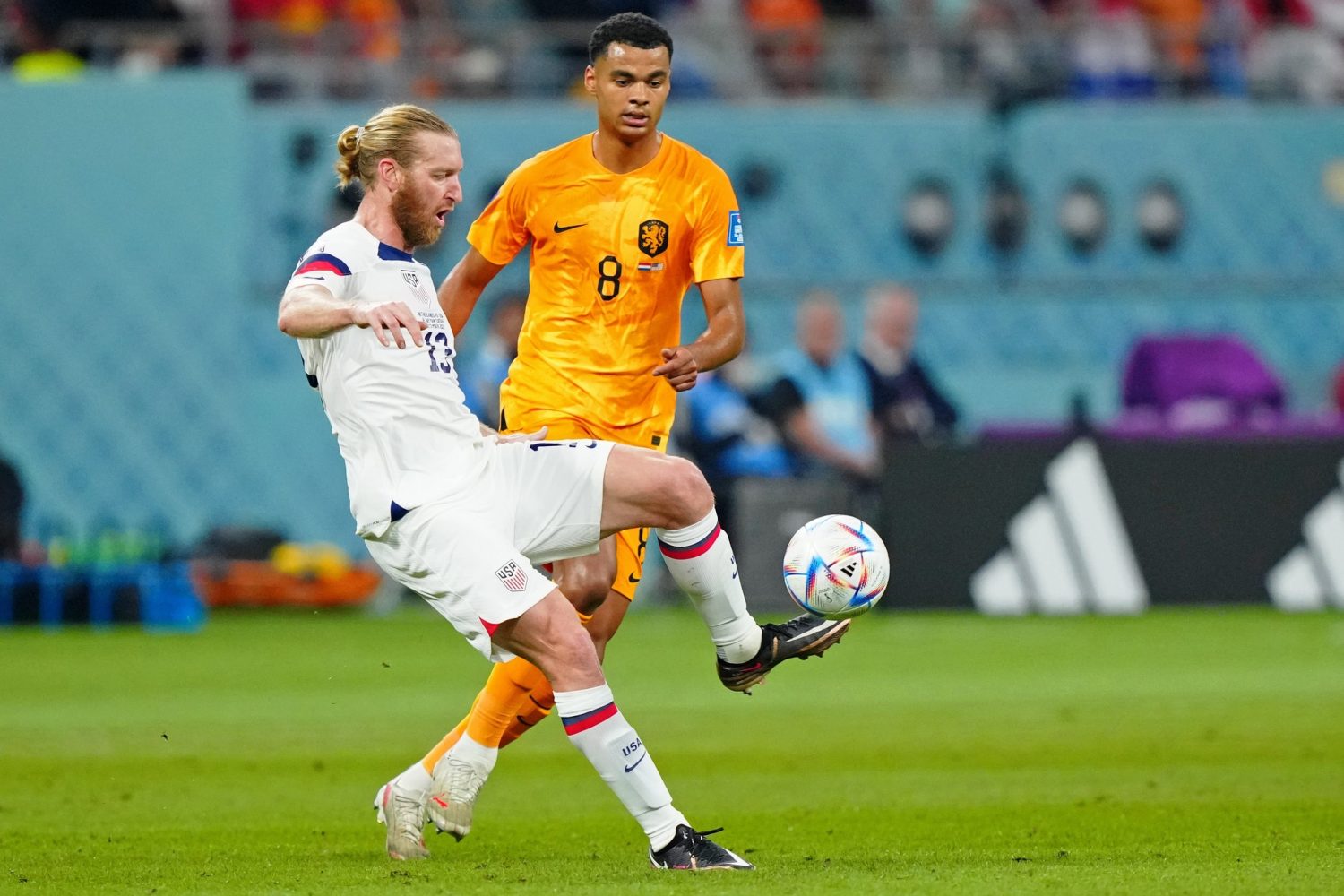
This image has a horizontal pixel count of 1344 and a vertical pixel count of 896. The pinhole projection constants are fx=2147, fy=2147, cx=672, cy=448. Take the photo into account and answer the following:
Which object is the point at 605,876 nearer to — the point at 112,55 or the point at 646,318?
the point at 646,318

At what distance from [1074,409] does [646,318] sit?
9.41m

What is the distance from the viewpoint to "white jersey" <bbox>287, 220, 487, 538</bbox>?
6508mm

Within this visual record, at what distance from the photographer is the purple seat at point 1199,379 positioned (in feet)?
61.9

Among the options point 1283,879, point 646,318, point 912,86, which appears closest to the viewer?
point 1283,879

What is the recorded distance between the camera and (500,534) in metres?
6.58

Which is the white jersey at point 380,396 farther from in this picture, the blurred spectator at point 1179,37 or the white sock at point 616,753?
the blurred spectator at point 1179,37

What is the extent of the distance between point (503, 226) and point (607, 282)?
47 centimetres

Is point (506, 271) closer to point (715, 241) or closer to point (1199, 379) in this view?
point (1199, 379)

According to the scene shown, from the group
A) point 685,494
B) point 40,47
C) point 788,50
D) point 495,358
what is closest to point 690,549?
point 685,494

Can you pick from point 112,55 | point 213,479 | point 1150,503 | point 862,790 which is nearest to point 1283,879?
point 862,790

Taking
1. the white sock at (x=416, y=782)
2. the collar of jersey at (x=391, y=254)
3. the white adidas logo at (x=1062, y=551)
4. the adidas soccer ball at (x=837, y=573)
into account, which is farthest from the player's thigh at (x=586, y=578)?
the white adidas logo at (x=1062, y=551)

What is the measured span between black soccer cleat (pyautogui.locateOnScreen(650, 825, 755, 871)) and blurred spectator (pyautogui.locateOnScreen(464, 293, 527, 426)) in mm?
8625

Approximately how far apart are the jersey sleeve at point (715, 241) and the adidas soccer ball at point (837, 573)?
3.37ft

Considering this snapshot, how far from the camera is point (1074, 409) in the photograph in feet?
54.2
